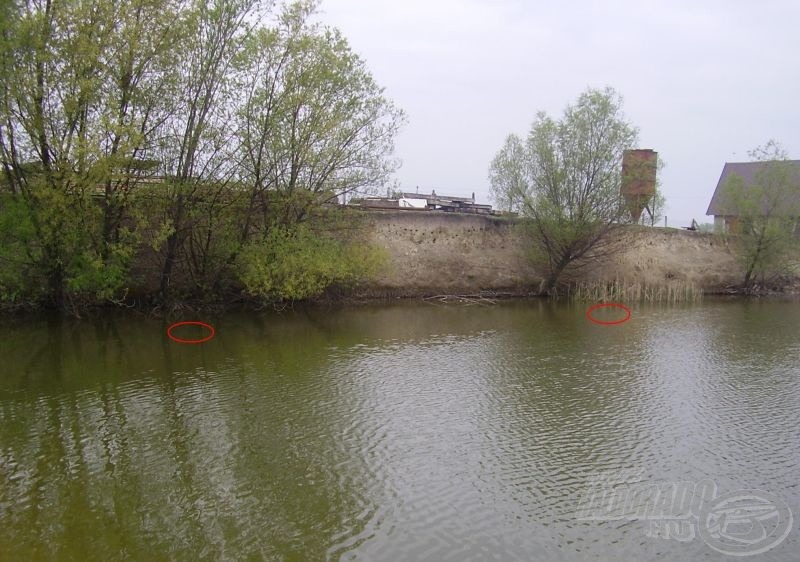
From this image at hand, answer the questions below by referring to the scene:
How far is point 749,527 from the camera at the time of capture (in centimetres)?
727

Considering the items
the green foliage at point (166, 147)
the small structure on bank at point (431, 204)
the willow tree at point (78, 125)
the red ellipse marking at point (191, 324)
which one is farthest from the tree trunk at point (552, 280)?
the willow tree at point (78, 125)

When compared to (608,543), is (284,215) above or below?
above

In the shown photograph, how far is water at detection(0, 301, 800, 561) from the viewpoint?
6.79 m

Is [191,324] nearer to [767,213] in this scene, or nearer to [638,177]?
[638,177]

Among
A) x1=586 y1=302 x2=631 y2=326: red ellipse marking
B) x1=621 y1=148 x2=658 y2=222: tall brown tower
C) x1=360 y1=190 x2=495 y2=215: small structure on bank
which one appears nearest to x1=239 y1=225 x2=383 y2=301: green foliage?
x1=360 y1=190 x2=495 y2=215: small structure on bank

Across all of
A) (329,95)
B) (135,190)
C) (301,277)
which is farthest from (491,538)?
(329,95)

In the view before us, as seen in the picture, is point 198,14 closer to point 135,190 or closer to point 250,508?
point 135,190

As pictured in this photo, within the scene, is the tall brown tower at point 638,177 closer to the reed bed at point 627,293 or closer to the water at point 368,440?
the reed bed at point 627,293

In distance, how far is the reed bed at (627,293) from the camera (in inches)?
1198

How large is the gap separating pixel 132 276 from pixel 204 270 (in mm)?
2577

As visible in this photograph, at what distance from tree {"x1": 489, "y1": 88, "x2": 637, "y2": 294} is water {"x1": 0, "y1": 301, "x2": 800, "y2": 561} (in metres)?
11.6

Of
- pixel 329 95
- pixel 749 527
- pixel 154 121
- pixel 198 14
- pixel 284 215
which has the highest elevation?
pixel 198 14
